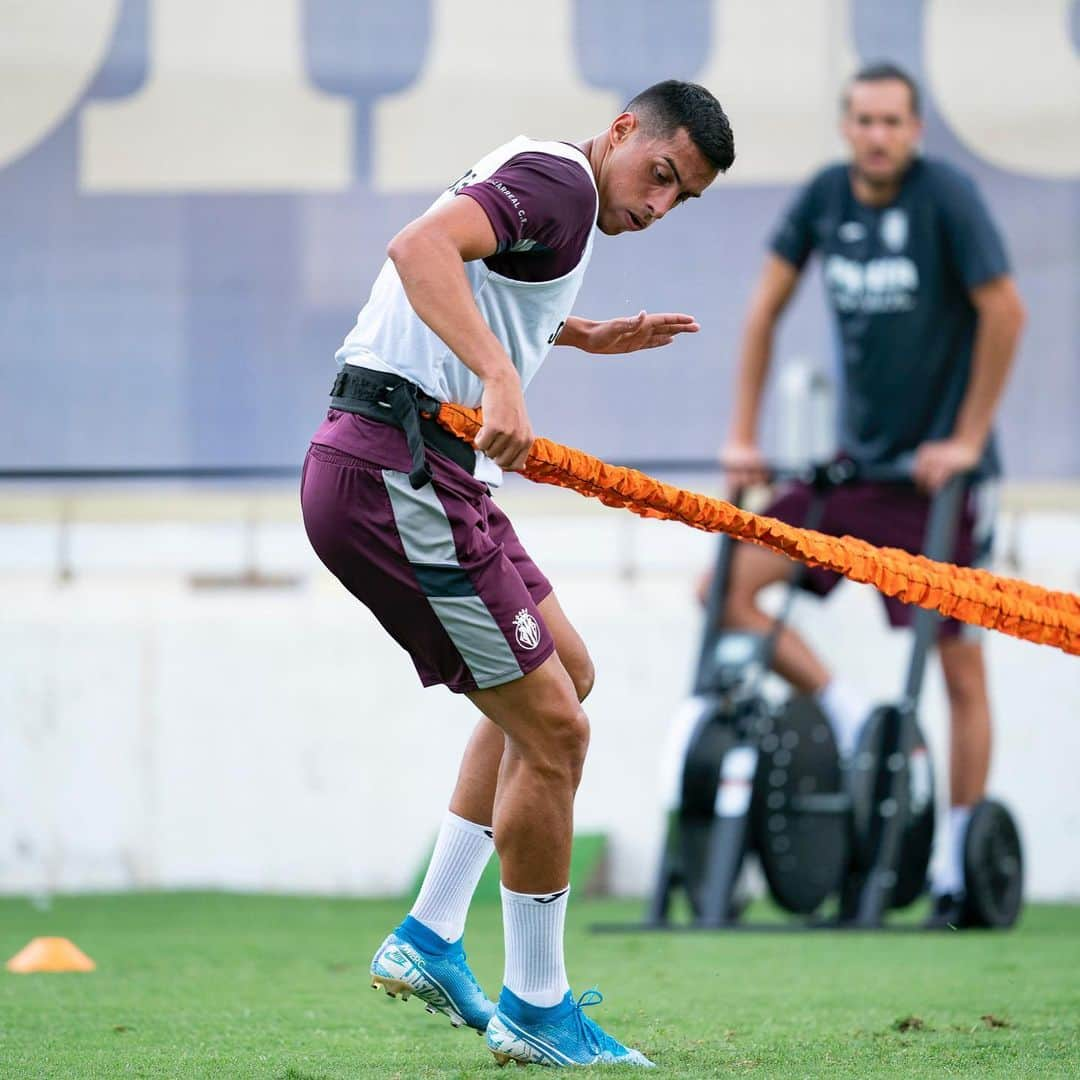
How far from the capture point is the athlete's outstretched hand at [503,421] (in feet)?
9.73

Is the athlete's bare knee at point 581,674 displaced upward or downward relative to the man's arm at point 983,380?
downward

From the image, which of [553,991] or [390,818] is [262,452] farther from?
[553,991]

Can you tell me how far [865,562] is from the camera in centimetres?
386

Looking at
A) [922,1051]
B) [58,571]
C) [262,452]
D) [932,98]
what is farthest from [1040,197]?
[922,1051]

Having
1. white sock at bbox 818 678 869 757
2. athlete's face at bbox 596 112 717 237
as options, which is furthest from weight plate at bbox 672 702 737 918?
athlete's face at bbox 596 112 717 237

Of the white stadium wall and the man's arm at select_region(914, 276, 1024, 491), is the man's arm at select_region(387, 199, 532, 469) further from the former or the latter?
the white stadium wall

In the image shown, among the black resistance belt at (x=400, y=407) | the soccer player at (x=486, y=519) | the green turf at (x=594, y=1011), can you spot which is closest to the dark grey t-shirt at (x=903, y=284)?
the green turf at (x=594, y=1011)

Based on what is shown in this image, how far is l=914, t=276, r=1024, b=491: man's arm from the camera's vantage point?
5.80m

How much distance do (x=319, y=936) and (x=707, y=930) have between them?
104 centimetres

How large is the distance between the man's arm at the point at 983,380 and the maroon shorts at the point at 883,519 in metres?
0.17

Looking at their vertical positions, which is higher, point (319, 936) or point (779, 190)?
point (779, 190)

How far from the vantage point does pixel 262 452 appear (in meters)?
7.38

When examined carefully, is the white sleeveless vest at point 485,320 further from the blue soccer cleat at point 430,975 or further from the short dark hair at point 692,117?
the blue soccer cleat at point 430,975

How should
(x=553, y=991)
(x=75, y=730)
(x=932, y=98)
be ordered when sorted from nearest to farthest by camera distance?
(x=553, y=991), (x=75, y=730), (x=932, y=98)
